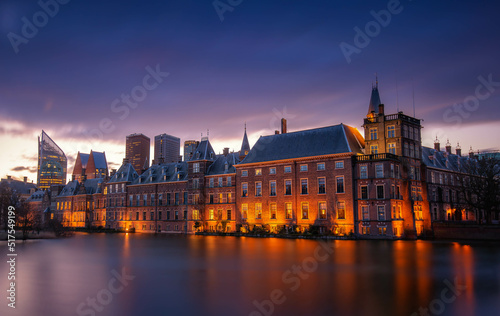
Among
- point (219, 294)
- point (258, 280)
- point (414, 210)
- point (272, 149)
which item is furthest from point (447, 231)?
point (219, 294)

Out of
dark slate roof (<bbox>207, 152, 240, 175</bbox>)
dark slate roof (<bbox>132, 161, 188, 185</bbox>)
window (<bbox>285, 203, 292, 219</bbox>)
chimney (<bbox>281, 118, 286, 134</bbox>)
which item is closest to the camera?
window (<bbox>285, 203, 292, 219</bbox>)

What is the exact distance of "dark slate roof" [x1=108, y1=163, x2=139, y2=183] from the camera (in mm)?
86688

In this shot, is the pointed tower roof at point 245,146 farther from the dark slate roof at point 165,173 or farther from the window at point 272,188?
the dark slate roof at point 165,173

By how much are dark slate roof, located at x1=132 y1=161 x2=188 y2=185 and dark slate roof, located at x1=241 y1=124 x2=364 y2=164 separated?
17.3m

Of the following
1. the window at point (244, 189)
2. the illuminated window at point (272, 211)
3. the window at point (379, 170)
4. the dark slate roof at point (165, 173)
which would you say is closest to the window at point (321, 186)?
the window at point (379, 170)

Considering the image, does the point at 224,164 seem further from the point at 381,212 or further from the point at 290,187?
the point at 381,212

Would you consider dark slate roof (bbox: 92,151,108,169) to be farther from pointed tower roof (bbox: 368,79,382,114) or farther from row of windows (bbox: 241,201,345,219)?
pointed tower roof (bbox: 368,79,382,114)

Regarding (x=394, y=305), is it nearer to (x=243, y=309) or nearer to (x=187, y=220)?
(x=243, y=309)

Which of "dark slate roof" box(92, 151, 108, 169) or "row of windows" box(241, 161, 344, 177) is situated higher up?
"dark slate roof" box(92, 151, 108, 169)

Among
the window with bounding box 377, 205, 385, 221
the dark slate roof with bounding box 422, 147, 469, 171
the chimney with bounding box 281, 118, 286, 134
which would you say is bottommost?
the window with bounding box 377, 205, 385, 221

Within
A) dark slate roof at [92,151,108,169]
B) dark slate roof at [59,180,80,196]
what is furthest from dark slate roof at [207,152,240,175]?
dark slate roof at [92,151,108,169]

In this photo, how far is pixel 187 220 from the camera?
72.3 meters

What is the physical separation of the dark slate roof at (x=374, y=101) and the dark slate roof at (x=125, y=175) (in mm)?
53524

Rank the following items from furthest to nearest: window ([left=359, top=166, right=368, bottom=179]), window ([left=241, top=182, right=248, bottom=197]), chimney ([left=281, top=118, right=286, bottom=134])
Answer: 1. chimney ([left=281, top=118, right=286, bottom=134])
2. window ([left=241, top=182, right=248, bottom=197])
3. window ([left=359, top=166, right=368, bottom=179])
